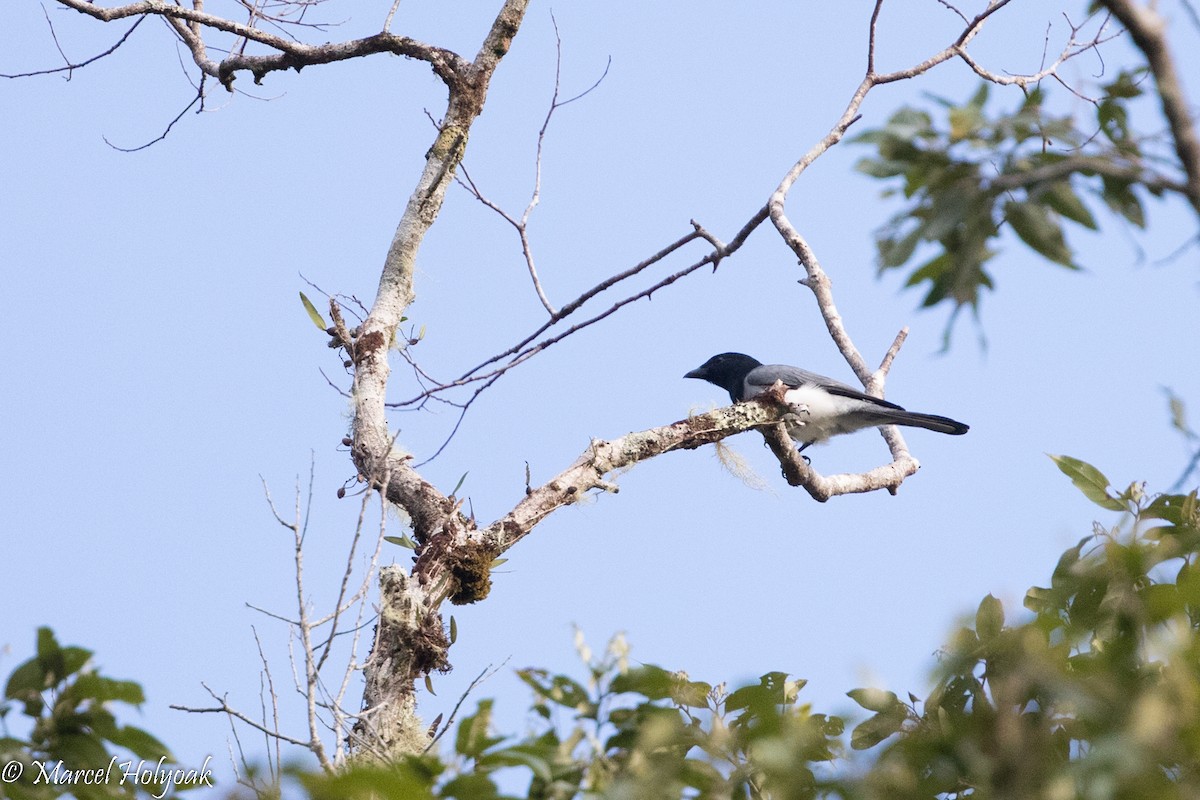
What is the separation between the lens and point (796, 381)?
6.74m

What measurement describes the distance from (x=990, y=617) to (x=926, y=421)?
419cm

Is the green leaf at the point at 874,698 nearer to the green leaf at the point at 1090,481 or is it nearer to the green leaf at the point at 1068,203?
the green leaf at the point at 1090,481

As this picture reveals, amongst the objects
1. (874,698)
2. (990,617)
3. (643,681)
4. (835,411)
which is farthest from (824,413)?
(643,681)

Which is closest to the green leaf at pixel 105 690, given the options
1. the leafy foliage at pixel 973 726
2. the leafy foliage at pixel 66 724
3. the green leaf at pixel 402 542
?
the leafy foliage at pixel 66 724

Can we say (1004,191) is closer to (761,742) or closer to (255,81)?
(761,742)

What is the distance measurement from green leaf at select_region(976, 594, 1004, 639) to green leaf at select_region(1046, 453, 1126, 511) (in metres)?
0.56

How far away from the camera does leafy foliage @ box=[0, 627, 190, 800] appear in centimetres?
182

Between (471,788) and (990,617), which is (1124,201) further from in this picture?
(471,788)

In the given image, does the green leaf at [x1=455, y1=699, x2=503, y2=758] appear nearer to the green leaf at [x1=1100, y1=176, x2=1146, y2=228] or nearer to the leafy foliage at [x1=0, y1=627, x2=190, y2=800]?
the leafy foliage at [x1=0, y1=627, x2=190, y2=800]

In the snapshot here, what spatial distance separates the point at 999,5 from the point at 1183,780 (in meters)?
5.87

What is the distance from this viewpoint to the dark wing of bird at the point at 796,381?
612 cm

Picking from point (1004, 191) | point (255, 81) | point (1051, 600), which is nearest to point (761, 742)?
point (1004, 191)

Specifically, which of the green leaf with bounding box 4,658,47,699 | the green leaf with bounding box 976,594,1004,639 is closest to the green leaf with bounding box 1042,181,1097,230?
the green leaf with bounding box 976,594,1004,639

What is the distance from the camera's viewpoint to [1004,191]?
174 cm
